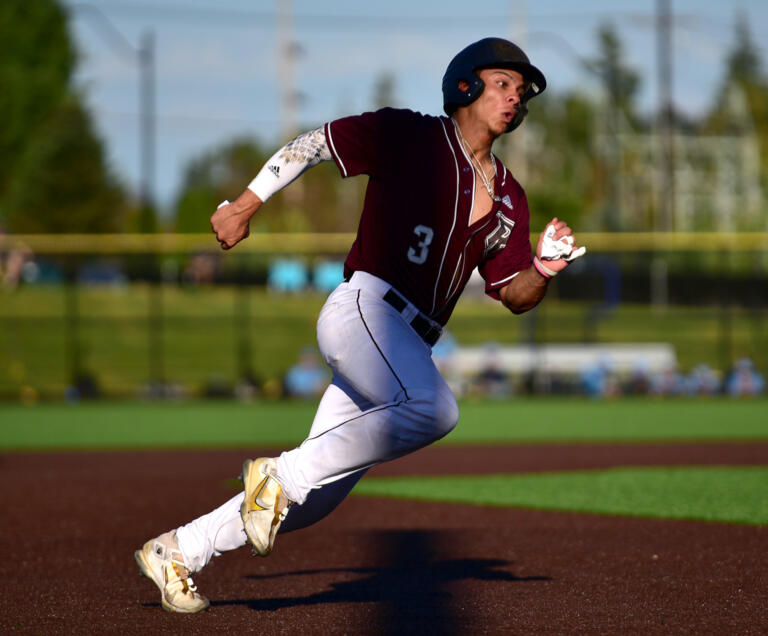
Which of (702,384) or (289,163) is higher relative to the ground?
(289,163)

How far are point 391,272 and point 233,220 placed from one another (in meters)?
0.61

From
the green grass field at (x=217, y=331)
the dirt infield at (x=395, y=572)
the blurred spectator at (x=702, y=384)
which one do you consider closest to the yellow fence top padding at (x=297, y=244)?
the blurred spectator at (x=702, y=384)

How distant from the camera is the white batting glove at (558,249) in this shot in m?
4.59

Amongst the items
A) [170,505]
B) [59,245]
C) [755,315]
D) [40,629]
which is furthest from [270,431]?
[755,315]

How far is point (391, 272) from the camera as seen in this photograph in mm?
4410

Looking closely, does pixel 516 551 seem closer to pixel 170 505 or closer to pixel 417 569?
pixel 417 569

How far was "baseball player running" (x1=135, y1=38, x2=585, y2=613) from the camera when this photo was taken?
4.23 metres

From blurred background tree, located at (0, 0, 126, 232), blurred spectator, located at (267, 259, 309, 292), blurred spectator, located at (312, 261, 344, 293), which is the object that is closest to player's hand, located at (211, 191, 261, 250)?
blurred spectator, located at (312, 261, 344, 293)

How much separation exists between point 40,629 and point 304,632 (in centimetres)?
100

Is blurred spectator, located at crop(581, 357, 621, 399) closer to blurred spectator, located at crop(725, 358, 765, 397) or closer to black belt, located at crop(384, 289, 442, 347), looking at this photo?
blurred spectator, located at crop(725, 358, 765, 397)

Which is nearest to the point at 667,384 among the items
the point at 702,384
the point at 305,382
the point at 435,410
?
the point at 702,384

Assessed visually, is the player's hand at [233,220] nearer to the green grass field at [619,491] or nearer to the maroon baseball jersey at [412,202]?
the maroon baseball jersey at [412,202]

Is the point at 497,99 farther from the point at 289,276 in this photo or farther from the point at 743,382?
the point at 289,276

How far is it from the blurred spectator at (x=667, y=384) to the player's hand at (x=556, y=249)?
18137 mm
